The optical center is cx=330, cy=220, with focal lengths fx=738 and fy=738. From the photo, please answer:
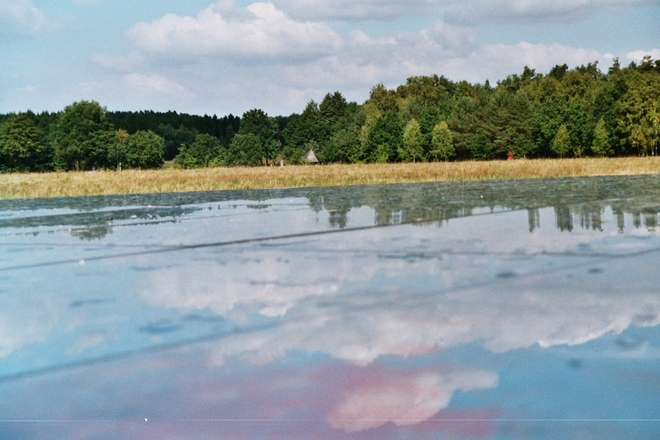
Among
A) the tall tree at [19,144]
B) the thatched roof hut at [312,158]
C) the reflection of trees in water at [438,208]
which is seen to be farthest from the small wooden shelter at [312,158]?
the reflection of trees in water at [438,208]

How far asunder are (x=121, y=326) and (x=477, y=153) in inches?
3401

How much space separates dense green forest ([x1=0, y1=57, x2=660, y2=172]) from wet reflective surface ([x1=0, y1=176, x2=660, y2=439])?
239 feet

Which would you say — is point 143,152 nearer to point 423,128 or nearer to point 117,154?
point 117,154

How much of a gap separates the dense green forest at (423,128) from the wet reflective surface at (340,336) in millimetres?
72853

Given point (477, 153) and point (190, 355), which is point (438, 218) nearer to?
point (190, 355)

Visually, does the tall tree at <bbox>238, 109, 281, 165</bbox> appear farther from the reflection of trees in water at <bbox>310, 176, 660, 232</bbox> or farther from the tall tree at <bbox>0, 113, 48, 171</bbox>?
the reflection of trees in water at <bbox>310, 176, 660, 232</bbox>

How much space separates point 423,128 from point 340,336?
9145 cm

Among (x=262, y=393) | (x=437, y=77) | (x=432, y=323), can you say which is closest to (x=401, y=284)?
(x=432, y=323)

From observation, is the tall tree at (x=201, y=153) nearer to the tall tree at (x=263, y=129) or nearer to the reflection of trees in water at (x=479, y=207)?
the tall tree at (x=263, y=129)

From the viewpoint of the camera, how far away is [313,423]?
358 cm

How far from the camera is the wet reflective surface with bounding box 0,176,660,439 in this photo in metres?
3.65

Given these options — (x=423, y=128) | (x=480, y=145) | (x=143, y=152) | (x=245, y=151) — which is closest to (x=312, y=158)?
(x=423, y=128)

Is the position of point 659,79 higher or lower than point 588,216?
higher

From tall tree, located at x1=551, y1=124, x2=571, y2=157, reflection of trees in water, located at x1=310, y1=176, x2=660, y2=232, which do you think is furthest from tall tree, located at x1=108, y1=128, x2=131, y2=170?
reflection of trees in water, located at x1=310, y1=176, x2=660, y2=232
